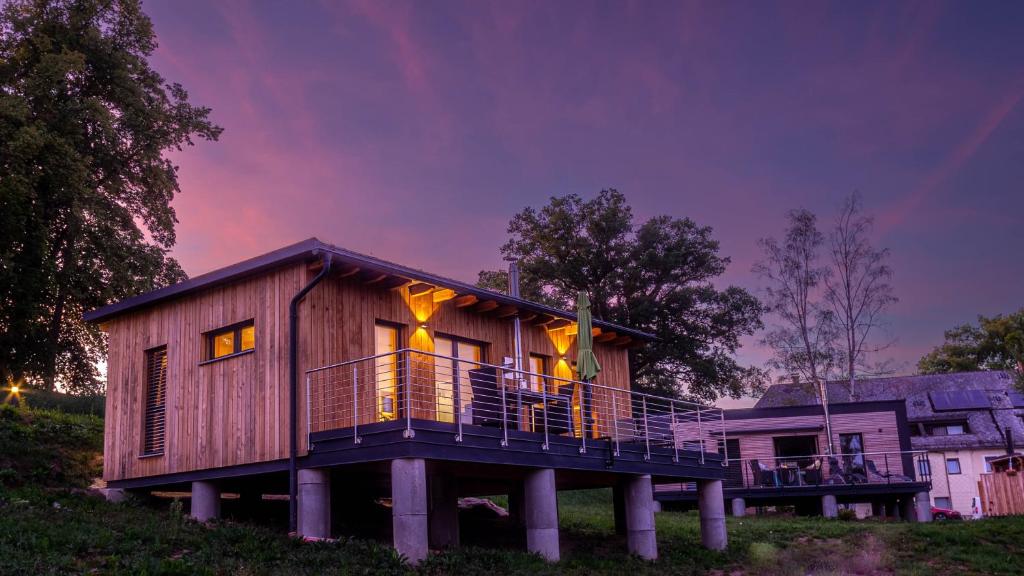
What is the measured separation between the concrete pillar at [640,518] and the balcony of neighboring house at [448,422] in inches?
12.8

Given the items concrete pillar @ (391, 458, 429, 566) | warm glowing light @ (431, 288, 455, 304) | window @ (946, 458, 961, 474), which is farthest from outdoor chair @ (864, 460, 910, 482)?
concrete pillar @ (391, 458, 429, 566)

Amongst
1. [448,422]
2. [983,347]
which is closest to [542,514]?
[448,422]

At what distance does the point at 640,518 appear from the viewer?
687 inches

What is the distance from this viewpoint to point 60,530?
1214 centimetres

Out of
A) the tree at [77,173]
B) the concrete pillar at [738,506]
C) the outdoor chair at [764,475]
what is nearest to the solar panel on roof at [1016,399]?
the outdoor chair at [764,475]

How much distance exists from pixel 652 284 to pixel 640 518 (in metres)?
25.2

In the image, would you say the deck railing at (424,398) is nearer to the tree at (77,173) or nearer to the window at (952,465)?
the tree at (77,173)

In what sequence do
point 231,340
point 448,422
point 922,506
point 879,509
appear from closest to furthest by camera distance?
point 448,422, point 231,340, point 922,506, point 879,509

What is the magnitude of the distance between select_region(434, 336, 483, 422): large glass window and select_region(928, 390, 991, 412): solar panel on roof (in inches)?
1367

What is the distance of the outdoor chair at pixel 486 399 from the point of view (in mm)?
14969

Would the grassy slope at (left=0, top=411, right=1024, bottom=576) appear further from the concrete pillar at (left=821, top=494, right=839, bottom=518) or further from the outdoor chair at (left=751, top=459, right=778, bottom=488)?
the outdoor chair at (left=751, top=459, right=778, bottom=488)

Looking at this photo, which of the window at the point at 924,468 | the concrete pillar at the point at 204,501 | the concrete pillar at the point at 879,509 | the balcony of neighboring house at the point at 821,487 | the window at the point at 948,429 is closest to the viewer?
the concrete pillar at the point at 204,501

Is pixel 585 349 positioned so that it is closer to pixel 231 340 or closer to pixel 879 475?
pixel 231 340

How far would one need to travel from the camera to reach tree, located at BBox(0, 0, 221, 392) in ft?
81.7
